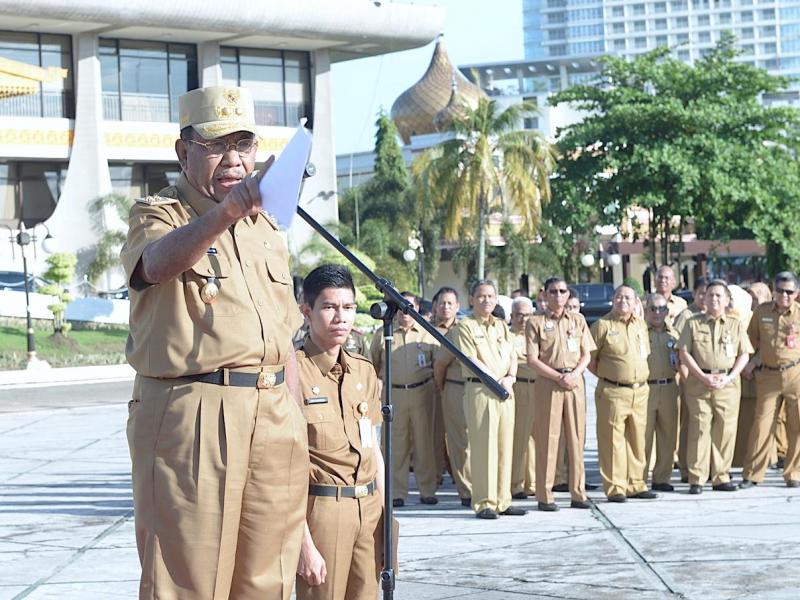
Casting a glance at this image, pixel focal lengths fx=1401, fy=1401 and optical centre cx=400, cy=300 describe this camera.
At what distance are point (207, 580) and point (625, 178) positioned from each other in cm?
2957

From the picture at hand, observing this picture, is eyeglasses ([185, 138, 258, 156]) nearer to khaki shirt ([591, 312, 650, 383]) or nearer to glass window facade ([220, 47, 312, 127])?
khaki shirt ([591, 312, 650, 383])

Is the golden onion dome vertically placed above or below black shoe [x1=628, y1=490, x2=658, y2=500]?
above

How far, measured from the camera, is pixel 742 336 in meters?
12.4

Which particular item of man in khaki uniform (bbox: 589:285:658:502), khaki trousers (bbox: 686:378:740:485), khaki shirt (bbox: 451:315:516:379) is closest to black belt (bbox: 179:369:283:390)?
khaki shirt (bbox: 451:315:516:379)

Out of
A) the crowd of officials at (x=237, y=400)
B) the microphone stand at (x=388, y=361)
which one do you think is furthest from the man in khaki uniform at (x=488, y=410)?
the microphone stand at (x=388, y=361)

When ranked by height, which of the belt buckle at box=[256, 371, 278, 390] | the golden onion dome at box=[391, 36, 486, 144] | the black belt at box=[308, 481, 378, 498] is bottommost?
the black belt at box=[308, 481, 378, 498]

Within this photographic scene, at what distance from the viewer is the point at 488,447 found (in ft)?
35.9

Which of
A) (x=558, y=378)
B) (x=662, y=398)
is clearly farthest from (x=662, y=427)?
(x=558, y=378)

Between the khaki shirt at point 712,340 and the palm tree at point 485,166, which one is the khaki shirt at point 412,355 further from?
the palm tree at point 485,166

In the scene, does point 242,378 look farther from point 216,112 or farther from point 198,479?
point 216,112

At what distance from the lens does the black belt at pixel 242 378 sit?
160 inches

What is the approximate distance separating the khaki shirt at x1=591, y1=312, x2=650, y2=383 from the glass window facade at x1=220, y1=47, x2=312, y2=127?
39.7m

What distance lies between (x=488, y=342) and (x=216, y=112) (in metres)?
7.23

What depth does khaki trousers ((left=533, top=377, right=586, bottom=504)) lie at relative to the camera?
37.0ft
